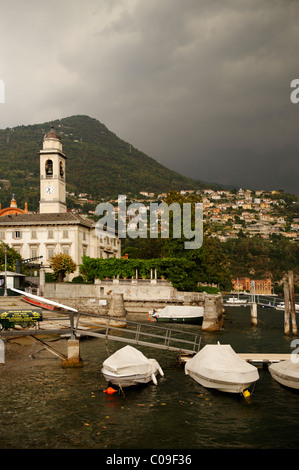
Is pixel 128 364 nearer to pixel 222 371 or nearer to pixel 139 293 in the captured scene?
pixel 222 371

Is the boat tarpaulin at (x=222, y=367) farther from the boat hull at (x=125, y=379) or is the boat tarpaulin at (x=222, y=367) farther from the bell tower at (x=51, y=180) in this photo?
the bell tower at (x=51, y=180)

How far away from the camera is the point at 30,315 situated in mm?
24953

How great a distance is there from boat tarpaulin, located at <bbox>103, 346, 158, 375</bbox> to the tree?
149ft

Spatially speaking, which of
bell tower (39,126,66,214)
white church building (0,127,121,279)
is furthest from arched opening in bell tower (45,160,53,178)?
white church building (0,127,121,279)

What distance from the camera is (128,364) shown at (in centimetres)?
2186

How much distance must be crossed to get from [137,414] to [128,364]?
409cm

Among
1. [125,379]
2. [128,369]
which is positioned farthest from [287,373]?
[125,379]

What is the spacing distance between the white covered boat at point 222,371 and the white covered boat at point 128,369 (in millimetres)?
2589

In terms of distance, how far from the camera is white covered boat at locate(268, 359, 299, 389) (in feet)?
70.8

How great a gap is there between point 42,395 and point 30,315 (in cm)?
599

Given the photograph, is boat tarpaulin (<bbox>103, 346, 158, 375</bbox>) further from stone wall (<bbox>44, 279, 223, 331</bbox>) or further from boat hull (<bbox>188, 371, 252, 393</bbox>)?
stone wall (<bbox>44, 279, 223, 331</bbox>)
